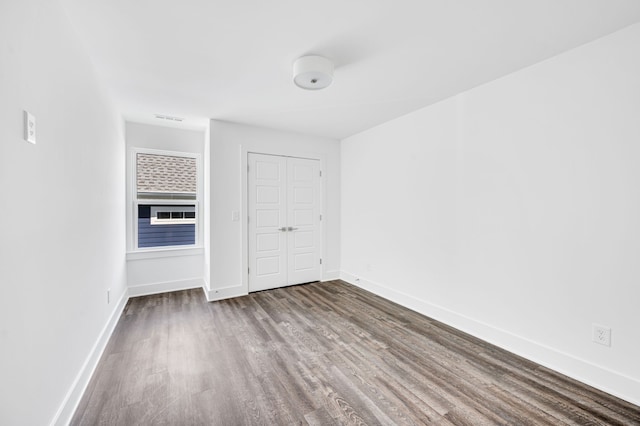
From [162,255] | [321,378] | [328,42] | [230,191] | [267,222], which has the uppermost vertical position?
[328,42]

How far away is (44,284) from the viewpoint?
56.4 inches

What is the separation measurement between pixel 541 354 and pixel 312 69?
3010mm

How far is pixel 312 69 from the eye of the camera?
7.06ft

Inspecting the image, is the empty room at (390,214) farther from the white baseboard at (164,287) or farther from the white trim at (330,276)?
the white trim at (330,276)

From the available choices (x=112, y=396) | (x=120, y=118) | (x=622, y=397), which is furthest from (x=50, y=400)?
(x=622, y=397)

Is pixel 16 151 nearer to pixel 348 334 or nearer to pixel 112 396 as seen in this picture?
pixel 112 396

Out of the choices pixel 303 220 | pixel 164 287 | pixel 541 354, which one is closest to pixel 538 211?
pixel 541 354

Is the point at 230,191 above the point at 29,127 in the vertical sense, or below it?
below

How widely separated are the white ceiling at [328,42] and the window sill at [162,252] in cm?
211

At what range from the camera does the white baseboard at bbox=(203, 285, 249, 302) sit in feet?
12.4

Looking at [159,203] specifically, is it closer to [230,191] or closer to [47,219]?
[230,191]

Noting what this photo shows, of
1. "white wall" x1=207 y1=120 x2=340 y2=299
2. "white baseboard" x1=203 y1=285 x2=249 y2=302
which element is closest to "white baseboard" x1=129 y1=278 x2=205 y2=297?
"white baseboard" x1=203 y1=285 x2=249 y2=302

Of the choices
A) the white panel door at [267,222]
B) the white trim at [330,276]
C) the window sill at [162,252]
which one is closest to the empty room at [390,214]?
the window sill at [162,252]

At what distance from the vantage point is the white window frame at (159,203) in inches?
157
